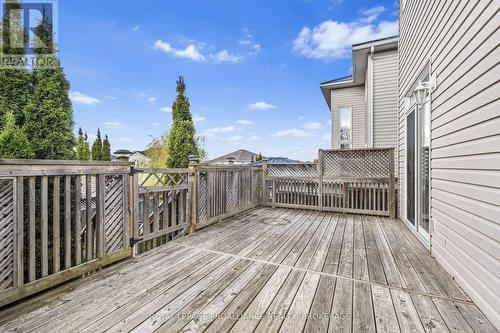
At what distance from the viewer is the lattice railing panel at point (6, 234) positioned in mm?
1700

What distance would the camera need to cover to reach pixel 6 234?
1723mm

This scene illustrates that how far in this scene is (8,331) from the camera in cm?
147

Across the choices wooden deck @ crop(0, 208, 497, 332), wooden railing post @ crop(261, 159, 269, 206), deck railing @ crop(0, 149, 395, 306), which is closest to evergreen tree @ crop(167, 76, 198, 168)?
wooden railing post @ crop(261, 159, 269, 206)

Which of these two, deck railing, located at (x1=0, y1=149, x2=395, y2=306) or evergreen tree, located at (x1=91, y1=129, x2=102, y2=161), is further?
evergreen tree, located at (x1=91, y1=129, x2=102, y2=161)

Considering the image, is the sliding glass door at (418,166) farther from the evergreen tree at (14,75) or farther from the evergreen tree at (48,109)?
the evergreen tree at (14,75)

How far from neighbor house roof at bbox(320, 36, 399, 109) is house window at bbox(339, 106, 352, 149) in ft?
3.04

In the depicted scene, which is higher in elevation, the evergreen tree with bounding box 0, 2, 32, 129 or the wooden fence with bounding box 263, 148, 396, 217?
the evergreen tree with bounding box 0, 2, 32, 129

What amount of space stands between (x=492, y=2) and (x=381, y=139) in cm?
531

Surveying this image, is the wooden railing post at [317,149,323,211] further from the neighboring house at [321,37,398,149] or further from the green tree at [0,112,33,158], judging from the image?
the green tree at [0,112,33,158]

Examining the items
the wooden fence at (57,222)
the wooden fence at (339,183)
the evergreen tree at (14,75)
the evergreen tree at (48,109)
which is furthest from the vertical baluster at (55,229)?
the wooden fence at (339,183)

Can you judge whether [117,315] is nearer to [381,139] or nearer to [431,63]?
[431,63]

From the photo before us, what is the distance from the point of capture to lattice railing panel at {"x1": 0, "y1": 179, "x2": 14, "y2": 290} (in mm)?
1700

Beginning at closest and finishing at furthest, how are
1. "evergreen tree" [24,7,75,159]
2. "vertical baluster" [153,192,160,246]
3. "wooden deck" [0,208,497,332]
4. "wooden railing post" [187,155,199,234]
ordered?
"wooden deck" [0,208,497,332]
"vertical baluster" [153,192,160,246]
"wooden railing post" [187,155,199,234]
"evergreen tree" [24,7,75,159]

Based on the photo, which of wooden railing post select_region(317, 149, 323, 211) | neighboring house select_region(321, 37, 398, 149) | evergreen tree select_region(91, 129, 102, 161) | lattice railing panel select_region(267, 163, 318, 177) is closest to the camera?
wooden railing post select_region(317, 149, 323, 211)
